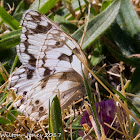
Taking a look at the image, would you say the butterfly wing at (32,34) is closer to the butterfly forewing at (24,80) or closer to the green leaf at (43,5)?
the butterfly forewing at (24,80)

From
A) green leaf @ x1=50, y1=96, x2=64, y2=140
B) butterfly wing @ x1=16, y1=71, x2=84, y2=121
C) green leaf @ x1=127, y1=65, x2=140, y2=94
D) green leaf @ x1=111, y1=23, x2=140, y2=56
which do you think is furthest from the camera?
green leaf @ x1=111, y1=23, x2=140, y2=56

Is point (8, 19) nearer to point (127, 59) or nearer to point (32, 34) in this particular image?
point (32, 34)

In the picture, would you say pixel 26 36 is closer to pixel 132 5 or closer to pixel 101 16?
pixel 101 16

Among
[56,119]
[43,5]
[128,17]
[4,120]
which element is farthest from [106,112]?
[43,5]

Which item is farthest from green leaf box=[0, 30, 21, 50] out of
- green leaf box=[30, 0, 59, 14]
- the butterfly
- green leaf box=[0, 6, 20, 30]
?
the butterfly

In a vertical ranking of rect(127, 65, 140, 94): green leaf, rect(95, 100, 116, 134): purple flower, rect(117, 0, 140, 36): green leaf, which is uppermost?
rect(117, 0, 140, 36): green leaf

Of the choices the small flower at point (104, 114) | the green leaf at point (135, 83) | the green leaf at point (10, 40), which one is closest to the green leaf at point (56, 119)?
the small flower at point (104, 114)

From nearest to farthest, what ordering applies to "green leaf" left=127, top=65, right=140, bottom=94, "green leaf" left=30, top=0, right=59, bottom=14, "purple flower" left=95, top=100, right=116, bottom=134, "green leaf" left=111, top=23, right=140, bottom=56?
"purple flower" left=95, top=100, right=116, bottom=134, "green leaf" left=127, top=65, right=140, bottom=94, "green leaf" left=111, top=23, right=140, bottom=56, "green leaf" left=30, top=0, right=59, bottom=14

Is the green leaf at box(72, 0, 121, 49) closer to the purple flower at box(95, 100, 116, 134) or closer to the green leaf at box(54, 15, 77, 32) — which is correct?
the green leaf at box(54, 15, 77, 32)
